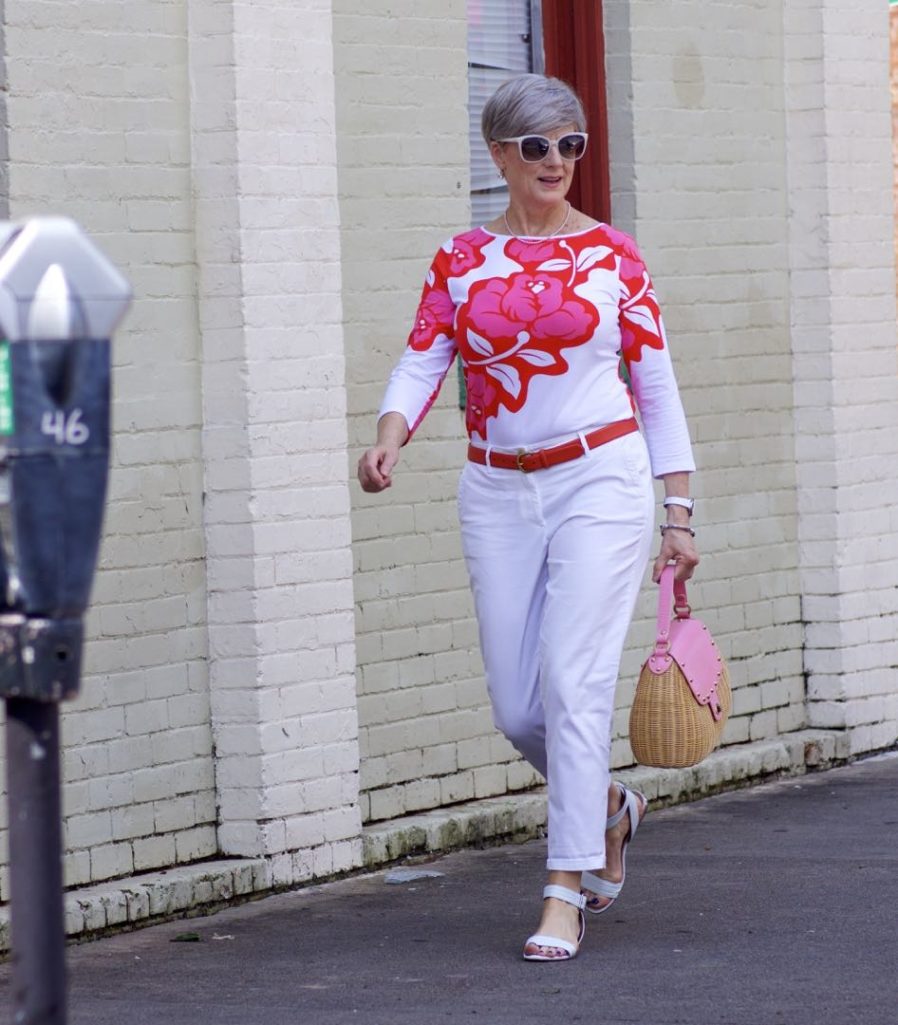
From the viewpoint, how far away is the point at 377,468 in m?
6.15


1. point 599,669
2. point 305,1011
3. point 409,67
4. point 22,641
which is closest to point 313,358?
point 409,67

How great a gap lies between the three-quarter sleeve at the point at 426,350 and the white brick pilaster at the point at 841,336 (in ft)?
11.3

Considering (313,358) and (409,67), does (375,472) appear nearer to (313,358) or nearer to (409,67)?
(313,358)

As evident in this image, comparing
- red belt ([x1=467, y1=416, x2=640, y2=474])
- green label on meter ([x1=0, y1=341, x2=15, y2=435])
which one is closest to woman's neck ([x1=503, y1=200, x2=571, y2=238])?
red belt ([x1=467, y1=416, x2=640, y2=474])

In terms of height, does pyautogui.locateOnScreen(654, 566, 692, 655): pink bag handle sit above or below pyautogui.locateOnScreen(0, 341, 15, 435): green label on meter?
below

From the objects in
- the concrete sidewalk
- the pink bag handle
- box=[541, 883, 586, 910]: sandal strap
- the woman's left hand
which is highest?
the woman's left hand

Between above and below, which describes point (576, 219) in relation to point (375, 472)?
above

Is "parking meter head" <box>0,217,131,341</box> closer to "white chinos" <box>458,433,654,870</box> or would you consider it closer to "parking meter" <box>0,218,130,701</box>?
"parking meter" <box>0,218,130,701</box>

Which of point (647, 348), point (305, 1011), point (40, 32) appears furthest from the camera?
point (40, 32)

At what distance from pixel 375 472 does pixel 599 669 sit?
76 cm

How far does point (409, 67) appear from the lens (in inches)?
317

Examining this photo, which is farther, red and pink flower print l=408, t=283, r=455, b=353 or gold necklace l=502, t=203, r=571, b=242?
red and pink flower print l=408, t=283, r=455, b=353

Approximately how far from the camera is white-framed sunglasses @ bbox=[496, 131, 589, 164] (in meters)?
6.27

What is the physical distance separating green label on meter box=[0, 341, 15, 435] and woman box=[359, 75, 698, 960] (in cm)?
279
